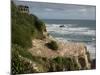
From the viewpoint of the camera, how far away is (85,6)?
375 cm

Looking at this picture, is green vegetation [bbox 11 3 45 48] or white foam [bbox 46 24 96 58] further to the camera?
white foam [bbox 46 24 96 58]

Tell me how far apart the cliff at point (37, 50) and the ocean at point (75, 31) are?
69 mm

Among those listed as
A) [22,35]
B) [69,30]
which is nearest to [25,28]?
[22,35]

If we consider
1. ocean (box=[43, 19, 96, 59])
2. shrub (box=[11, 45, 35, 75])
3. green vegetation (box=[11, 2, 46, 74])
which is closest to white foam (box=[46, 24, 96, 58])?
ocean (box=[43, 19, 96, 59])

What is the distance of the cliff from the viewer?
3.32 m

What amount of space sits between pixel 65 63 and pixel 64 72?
A: 12 cm

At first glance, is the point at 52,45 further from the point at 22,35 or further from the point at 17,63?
the point at 17,63

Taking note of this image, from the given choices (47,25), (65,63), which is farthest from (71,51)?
(47,25)

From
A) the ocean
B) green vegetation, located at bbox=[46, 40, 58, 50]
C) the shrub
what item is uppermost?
the ocean

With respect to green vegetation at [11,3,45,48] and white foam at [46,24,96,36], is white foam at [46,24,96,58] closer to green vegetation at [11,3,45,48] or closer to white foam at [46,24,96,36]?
white foam at [46,24,96,36]

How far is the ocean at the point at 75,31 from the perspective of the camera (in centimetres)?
356

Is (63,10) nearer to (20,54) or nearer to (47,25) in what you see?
(47,25)

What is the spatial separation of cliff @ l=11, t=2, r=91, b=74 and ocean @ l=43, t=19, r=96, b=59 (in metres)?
0.07
